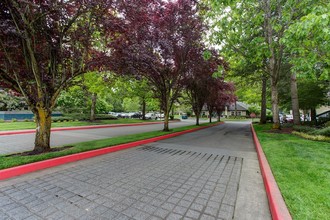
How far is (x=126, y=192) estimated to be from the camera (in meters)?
3.24

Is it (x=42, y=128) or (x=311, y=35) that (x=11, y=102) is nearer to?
(x=42, y=128)

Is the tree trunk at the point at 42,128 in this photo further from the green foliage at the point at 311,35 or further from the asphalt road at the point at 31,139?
the green foliage at the point at 311,35

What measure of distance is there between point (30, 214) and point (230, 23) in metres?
10.8

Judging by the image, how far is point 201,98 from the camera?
1859cm

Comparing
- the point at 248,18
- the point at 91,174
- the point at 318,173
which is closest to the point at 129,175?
the point at 91,174

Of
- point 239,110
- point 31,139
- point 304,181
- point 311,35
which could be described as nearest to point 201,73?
point 311,35

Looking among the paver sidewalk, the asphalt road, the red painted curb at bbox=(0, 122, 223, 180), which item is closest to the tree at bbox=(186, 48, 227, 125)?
the red painted curb at bbox=(0, 122, 223, 180)

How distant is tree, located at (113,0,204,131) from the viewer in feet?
22.9

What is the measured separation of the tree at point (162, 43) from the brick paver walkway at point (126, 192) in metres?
4.22

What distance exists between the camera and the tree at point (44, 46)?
5082mm

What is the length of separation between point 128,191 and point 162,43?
8.88m

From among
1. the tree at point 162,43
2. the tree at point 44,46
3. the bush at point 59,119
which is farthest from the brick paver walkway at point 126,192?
the bush at point 59,119

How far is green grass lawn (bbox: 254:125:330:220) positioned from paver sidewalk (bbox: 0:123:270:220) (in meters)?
0.49

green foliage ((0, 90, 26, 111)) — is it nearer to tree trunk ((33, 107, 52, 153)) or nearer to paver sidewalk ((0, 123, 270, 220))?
tree trunk ((33, 107, 52, 153))
